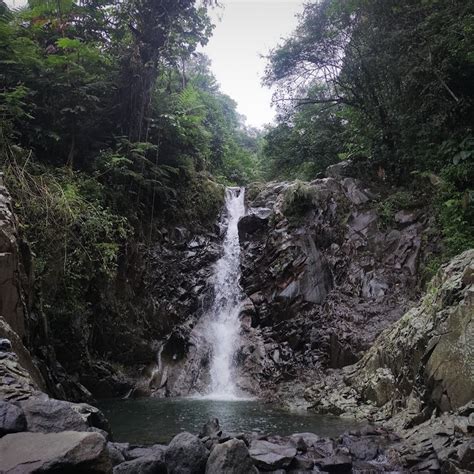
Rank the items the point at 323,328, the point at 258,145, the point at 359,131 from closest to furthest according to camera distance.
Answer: the point at 323,328, the point at 359,131, the point at 258,145

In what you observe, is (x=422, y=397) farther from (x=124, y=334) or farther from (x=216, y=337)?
(x=124, y=334)

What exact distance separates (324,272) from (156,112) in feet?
22.7

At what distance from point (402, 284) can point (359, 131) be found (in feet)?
20.8

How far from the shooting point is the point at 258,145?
1305 inches

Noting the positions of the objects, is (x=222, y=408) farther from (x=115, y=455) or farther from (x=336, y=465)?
(x=115, y=455)

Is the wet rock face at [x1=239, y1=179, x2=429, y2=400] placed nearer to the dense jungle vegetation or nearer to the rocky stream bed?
the rocky stream bed

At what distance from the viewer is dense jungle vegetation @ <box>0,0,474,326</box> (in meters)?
9.30

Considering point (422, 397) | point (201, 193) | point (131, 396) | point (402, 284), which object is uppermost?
point (201, 193)

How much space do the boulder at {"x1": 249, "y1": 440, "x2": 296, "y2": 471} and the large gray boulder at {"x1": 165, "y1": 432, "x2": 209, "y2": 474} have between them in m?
0.60

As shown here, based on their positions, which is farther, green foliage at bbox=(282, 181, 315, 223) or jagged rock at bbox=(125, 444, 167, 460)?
green foliage at bbox=(282, 181, 315, 223)

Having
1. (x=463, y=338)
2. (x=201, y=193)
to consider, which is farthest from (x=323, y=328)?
(x=201, y=193)

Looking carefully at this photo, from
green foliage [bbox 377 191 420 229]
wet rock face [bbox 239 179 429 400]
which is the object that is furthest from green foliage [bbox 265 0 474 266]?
wet rock face [bbox 239 179 429 400]

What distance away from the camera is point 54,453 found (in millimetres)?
2652

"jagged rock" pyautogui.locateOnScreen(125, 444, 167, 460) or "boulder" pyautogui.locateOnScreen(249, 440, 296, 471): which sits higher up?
"jagged rock" pyautogui.locateOnScreen(125, 444, 167, 460)
